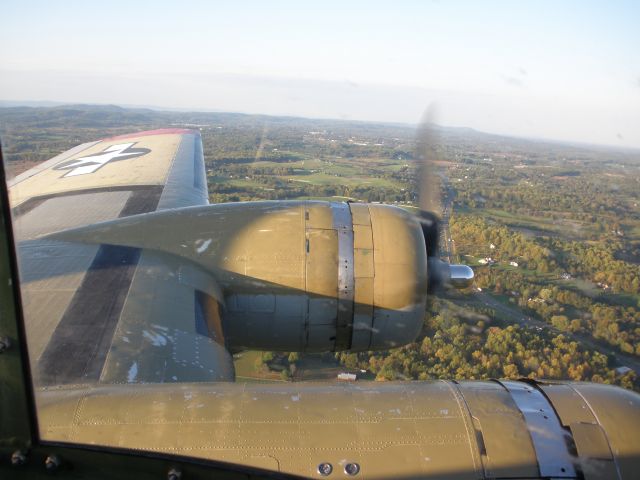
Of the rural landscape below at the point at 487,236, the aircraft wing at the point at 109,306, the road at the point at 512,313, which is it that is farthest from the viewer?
the rural landscape below at the point at 487,236

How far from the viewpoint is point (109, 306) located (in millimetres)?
4434

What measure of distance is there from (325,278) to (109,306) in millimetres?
2244

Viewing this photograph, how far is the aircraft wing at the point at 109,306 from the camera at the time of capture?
11.4 ft

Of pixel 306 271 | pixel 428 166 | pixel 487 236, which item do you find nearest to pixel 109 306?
pixel 306 271

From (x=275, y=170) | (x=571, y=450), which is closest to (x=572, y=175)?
(x=275, y=170)

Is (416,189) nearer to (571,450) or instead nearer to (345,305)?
(345,305)

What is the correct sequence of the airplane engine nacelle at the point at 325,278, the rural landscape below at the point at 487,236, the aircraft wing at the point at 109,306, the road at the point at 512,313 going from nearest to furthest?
the aircraft wing at the point at 109,306
the airplane engine nacelle at the point at 325,278
the road at the point at 512,313
the rural landscape below at the point at 487,236

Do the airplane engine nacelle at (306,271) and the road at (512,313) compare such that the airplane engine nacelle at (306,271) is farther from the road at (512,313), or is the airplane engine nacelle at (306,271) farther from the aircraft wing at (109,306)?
the road at (512,313)

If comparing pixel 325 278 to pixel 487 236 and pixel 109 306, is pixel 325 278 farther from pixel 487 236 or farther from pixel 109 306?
pixel 487 236

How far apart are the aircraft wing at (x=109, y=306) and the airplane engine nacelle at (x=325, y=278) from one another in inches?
19.5

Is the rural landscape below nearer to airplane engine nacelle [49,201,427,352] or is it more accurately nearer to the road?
the road

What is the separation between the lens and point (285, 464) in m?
2.29

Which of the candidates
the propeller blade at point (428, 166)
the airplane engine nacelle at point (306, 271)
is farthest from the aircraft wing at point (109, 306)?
the propeller blade at point (428, 166)

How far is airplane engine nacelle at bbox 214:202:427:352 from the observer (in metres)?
5.12
